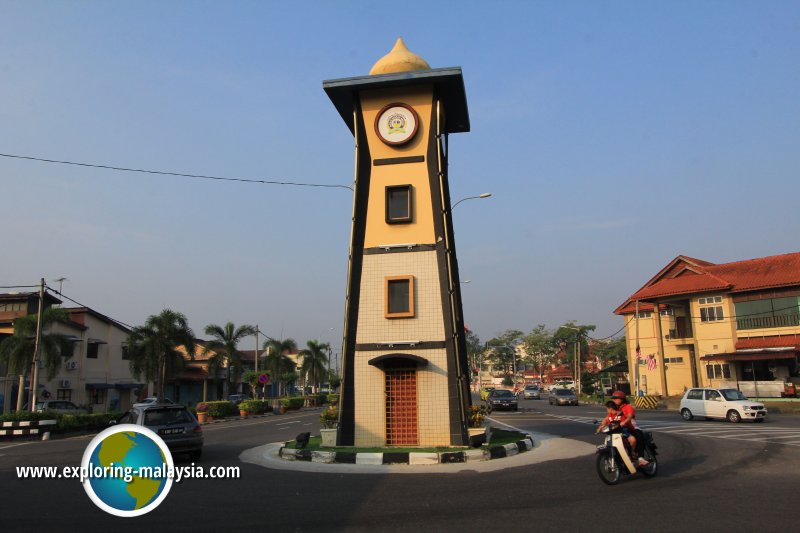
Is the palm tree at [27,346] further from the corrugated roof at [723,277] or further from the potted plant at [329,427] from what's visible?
the corrugated roof at [723,277]

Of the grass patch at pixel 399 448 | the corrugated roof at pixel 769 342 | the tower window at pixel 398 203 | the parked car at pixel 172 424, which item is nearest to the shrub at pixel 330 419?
the grass patch at pixel 399 448

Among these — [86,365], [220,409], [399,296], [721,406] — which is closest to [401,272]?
[399,296]

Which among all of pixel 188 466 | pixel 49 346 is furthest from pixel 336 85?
pixel 49 346

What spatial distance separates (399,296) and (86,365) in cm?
3663

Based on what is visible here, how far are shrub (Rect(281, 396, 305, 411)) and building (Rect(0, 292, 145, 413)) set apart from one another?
12228mm

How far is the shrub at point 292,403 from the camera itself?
1834 inches

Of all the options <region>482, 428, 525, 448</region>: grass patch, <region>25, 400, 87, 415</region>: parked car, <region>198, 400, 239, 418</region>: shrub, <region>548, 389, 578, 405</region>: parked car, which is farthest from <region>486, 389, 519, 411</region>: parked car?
<region>25, 400, 87, 415</region>: parked car

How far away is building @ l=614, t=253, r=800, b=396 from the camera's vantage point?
38.0 m

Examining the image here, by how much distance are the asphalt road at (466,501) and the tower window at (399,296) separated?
223 inches

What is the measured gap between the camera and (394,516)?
7.99 meters

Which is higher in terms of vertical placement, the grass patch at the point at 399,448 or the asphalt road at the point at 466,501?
the asphalt road at the point at 466,501

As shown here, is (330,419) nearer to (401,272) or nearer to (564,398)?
(401,272)

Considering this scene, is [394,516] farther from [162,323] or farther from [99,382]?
[99,382]

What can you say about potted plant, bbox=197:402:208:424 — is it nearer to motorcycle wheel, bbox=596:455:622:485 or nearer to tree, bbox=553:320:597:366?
motorcycle wheel, bbox=596:455:622:485
